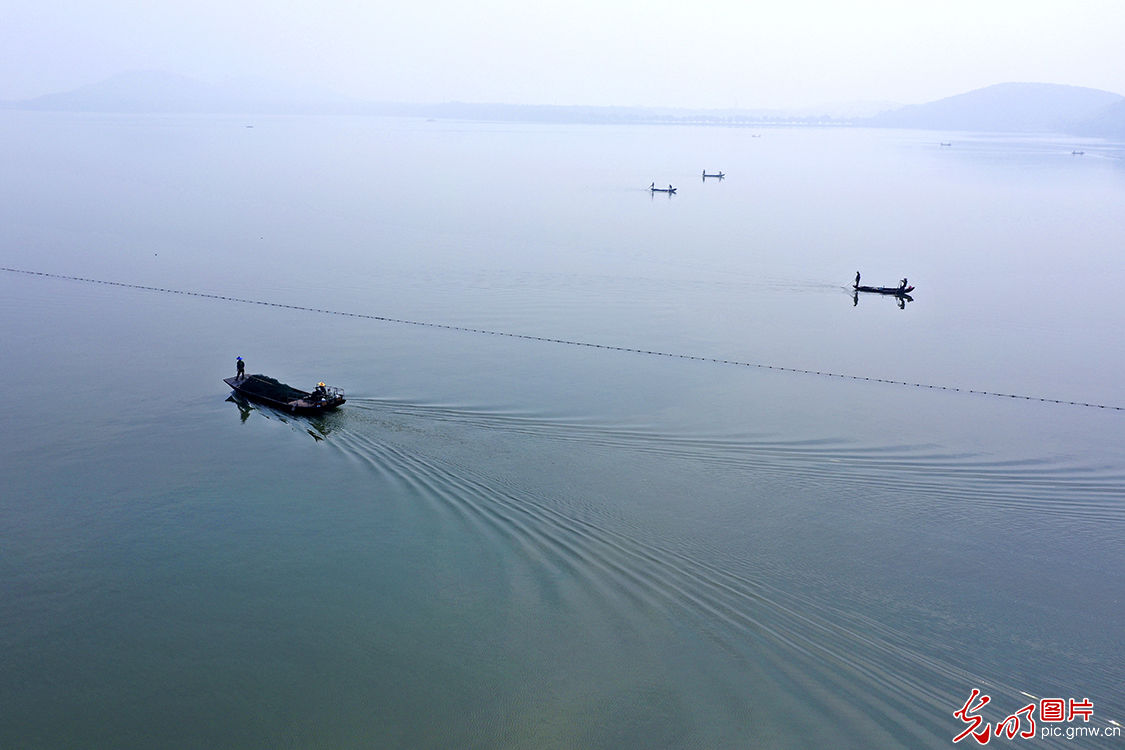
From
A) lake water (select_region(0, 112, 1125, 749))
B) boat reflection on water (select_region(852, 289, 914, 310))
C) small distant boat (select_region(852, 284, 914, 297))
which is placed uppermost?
small distant boat (select_region(852, 284, 914, 297))

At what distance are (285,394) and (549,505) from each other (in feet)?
36.0

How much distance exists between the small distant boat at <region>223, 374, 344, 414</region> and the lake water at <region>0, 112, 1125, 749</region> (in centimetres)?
53

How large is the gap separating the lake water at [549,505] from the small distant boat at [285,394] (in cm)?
53

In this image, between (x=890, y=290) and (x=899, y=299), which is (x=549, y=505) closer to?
(x=899, y=299)

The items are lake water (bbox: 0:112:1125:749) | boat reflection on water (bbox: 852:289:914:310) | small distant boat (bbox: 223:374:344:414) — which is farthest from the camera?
boat reflection on water (bbox: 852:289:914:310)

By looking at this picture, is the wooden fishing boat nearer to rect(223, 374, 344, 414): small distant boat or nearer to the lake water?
the lake water

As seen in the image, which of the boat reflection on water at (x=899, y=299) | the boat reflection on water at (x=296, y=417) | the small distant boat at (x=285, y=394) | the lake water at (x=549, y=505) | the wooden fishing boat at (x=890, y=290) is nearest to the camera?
the lake water at (x=549, y=505)

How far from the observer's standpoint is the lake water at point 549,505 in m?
15.0

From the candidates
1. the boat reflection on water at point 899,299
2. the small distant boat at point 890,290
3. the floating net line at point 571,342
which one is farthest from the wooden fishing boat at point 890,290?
the floating net line at point 571,342

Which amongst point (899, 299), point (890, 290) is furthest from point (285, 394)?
point (890, 290)

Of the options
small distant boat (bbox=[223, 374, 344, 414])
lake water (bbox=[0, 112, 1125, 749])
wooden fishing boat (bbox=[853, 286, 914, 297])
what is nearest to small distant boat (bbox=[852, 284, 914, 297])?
wooden fishing boat (bbox=[853, 286, 914, 297])

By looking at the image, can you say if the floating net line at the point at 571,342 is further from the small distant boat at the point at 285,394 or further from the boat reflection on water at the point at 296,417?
the boat reflection on water at the point at 296,417

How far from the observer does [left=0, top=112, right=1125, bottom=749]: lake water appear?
15.0 meters

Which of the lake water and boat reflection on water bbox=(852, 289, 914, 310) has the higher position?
boat reflection on water bbox=(852, 289, 914, 310)
